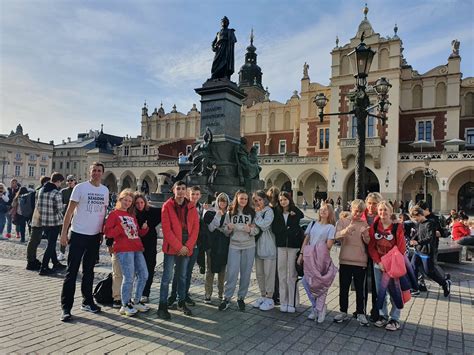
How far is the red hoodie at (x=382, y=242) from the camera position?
4.44 metres

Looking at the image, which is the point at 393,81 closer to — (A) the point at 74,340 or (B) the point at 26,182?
(A) the point at 74,340

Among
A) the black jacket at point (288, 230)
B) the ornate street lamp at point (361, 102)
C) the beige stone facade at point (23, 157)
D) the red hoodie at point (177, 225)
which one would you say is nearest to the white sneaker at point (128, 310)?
the red hoodie at point (177, 225)

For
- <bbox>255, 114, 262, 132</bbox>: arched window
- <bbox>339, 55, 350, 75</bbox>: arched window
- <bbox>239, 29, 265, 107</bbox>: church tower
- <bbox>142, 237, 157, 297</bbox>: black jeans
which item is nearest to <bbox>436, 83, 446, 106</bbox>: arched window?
<bbox>339, 55, 350, 75</bbox>: arched window

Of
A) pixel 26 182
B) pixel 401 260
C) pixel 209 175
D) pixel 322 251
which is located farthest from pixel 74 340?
pixel 26 182

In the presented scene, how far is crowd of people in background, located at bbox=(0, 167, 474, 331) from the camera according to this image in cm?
442

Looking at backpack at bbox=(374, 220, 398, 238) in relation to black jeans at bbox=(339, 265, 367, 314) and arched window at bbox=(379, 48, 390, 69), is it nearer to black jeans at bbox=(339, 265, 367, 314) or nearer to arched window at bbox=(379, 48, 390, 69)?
black jeans at bbox=(339, 265, 367, 314)

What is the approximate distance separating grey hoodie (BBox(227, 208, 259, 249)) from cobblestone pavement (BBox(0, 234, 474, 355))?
2.82 feet

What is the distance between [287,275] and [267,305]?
19.3 inches

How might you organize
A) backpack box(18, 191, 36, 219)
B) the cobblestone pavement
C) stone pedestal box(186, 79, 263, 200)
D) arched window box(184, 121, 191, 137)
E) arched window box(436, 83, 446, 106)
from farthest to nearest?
arched window box(184, 121, 191, 137) → arched window box(436, 83, 446, 106) → stone pedestal box(186, 79, 263, 200) → backpack box(18, 191, 36, 219) → the cobblestone pavement

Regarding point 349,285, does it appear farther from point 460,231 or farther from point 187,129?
point 187,129

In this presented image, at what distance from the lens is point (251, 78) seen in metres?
52.8

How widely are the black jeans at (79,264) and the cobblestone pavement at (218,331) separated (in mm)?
221

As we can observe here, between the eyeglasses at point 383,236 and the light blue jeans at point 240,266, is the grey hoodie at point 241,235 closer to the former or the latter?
the light blue jeans at point 240,266

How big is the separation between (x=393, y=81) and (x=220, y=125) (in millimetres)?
23579
